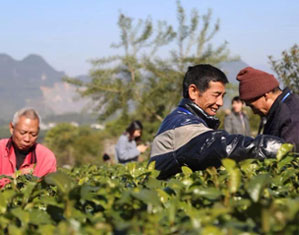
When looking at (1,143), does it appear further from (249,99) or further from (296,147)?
(296,147)

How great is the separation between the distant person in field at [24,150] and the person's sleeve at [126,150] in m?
5.84

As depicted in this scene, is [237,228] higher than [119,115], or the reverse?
[237,228]

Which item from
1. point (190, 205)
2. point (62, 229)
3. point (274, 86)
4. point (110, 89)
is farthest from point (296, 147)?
point (110, 89)

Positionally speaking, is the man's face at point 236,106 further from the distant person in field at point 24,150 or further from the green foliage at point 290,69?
the distant person in field at point 24,150

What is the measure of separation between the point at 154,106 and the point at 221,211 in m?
27.4

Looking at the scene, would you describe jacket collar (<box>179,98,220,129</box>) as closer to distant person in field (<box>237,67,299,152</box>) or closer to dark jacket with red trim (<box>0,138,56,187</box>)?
distant person in field (<box>237,67,299,152</box>)

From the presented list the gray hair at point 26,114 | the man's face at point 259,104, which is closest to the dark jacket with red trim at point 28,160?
the gray hair at point 26,114

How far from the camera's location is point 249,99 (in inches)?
176

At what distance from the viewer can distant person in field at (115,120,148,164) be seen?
10.8 m

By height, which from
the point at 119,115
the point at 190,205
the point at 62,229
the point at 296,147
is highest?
the point at 62,229

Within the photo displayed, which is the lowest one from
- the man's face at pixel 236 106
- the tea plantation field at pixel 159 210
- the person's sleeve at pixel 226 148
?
the man's face at pixel 236 106

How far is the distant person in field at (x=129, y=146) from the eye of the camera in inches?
424

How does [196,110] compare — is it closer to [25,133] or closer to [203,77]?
[203,77]

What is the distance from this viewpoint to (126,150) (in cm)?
1087
